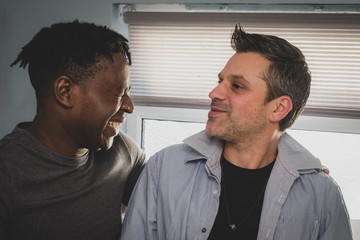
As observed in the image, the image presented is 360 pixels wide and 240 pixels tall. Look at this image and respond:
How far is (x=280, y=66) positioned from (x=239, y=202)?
67 cm

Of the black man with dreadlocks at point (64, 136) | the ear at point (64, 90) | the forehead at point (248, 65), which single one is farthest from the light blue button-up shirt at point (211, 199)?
the ear at point (64, 90)

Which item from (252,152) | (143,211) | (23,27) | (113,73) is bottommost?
(143,211)

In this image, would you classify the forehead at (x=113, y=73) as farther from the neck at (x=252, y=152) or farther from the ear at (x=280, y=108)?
the ear at (x=280, y=108)

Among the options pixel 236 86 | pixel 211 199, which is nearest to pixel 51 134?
pixel 211 199

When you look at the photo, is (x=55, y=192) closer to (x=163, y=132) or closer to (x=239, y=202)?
(x=239, y=202)

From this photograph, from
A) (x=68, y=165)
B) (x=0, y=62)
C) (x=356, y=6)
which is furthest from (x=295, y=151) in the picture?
(x=0, y=62)

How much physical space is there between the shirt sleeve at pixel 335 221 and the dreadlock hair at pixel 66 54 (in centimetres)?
116

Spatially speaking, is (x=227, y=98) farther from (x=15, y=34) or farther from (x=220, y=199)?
(x=15, y=34)

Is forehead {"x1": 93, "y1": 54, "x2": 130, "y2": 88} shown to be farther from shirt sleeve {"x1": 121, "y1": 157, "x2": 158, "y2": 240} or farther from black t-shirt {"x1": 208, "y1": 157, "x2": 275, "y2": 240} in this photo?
black t-shirt {"x1": 208, "y1": 157, "x2": 275, "y2": 240}

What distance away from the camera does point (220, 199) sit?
51.9 inches

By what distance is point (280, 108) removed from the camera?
1396mm

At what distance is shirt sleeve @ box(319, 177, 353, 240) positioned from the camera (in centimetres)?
123

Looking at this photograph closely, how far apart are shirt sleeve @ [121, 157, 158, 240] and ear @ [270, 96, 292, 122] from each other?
64 centimetres

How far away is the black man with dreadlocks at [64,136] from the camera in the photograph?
3.65ft
